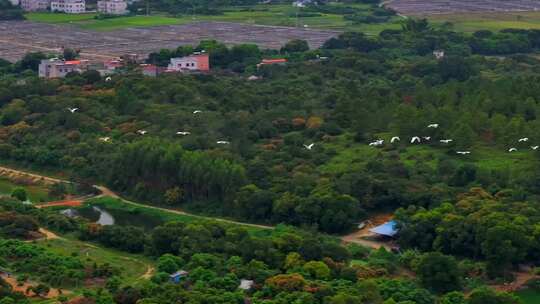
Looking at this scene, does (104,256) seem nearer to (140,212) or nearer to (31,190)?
(140,212)

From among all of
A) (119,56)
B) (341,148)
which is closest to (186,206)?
(341,148)

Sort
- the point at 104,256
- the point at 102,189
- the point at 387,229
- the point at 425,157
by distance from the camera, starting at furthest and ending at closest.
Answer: the point at 102,189 → the point at 425,157 → the point at 387,229 → the point at 104,256

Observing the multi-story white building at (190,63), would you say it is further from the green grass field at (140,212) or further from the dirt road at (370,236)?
the dirt road at (370,236)

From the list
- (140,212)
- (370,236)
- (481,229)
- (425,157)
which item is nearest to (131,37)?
(425,157)

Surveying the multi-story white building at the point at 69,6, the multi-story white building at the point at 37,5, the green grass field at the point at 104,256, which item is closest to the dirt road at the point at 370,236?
the green grass field at the point at 104,256

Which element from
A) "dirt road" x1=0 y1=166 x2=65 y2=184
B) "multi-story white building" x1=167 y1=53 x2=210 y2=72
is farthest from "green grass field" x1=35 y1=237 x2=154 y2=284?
"multi-story white building" x1=167 y1=53 x2=210 y2=72

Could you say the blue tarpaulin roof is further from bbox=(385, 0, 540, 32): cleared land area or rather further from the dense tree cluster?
bbox=(385, 0, 540, 32): cleared land area
